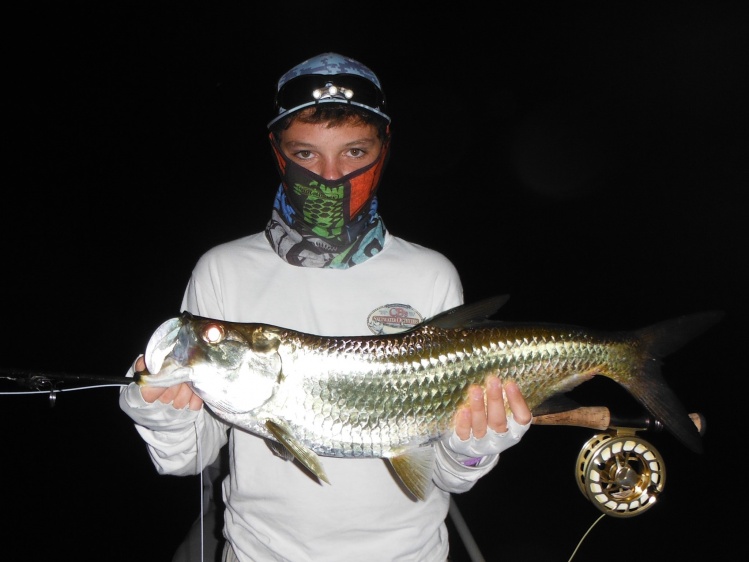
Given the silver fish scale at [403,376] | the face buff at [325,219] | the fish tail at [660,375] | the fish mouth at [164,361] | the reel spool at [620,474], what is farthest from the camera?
the reel spool at [620,474]

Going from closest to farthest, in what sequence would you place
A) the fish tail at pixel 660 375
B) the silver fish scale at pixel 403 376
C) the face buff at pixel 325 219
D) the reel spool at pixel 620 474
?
the silver fish scale at pixel 403 376 → the fish tail at pixel 660 375 → the face buff at pixel 325 219 → the reel spool at pixel 620 474

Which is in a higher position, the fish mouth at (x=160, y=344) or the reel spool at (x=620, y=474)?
the fish mouth at (x=160, y=344)

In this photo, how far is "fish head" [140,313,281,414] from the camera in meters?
1.58

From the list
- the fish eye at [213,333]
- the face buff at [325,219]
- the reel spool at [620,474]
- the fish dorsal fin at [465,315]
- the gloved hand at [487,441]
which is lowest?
the reel spool at [620,474]

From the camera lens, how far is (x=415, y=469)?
1.78 m

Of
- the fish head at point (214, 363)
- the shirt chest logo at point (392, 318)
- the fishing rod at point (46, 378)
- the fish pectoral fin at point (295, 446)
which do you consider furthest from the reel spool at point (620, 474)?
the fishing rod at point (46, 378)

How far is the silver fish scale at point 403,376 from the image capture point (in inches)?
66.2

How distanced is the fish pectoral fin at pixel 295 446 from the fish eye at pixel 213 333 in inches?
13.5

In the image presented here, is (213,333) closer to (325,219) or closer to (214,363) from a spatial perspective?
(214,363)

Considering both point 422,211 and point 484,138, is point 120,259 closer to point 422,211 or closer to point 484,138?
point 422,211

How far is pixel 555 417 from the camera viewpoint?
219 centimetres

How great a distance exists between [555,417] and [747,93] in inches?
953

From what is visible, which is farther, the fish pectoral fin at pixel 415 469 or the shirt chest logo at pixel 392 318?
the shirt chest logo at pixel 392 318

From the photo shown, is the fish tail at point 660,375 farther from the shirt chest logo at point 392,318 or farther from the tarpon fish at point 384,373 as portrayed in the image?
the shirt chest logo at point 392,318
